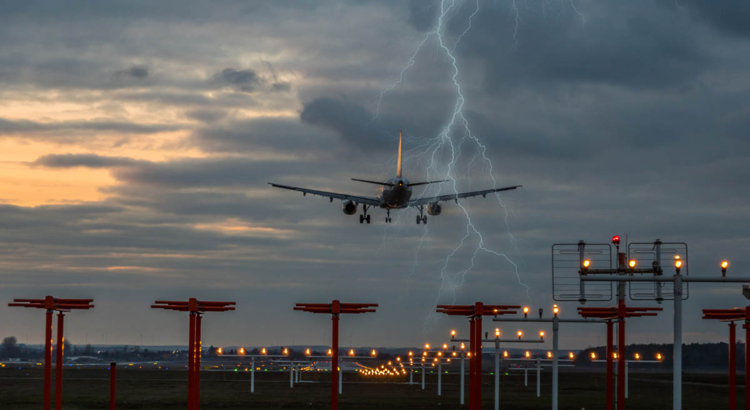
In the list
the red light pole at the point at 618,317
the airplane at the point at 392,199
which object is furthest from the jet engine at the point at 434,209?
the red light pole at the point at 618,317

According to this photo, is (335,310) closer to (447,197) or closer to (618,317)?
(618,317)

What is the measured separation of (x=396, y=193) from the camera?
9831cm

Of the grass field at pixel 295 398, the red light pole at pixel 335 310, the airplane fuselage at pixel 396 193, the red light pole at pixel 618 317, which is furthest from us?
the airplane fuselage at pixel 396 193

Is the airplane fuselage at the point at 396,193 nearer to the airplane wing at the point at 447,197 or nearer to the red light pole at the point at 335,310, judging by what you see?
the airplane wing at the point at 447,197

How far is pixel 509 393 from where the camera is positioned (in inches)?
3947

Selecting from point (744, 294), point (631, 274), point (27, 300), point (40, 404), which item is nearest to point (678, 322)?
point (744, 294)

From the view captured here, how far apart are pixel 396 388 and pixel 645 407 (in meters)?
34.8

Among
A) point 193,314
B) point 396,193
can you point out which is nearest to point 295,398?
point 396,193

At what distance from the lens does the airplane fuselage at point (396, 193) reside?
97562 millimetres

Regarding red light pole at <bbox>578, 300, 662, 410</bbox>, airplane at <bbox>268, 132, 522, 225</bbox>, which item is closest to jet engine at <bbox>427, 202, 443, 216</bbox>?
airplane at <bbox>268, 132, 522, 225</bbox>

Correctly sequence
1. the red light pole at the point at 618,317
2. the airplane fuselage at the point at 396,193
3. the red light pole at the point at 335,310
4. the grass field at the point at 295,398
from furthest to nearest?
the airplane fuselage at the point at 396,193
the grass field at the point at 295,398
the red light pole at the point at 618,317
the red light pole at the point at 335,310

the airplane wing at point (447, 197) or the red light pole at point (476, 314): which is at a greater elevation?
the airplane wing at point (447, 197)

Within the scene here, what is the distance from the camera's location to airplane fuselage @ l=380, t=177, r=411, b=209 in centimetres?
9756

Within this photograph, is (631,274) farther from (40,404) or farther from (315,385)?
(315,385)
